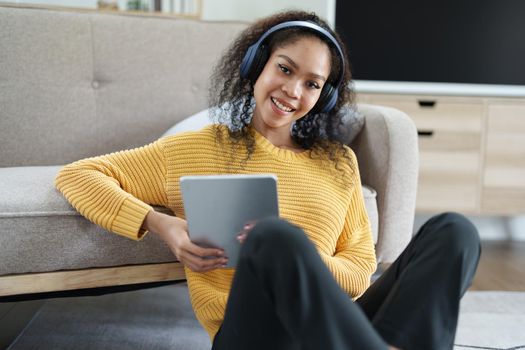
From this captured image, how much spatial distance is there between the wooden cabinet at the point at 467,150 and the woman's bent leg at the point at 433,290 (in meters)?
1.43

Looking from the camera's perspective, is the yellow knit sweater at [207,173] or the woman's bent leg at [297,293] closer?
the woman's bent leg at [297,293]

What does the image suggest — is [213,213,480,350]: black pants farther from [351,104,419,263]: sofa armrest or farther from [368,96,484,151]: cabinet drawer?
[368,96,484,151]: cabinet drawer

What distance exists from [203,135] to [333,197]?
0.87 ft

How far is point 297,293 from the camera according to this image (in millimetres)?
605

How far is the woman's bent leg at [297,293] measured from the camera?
1.95 ft

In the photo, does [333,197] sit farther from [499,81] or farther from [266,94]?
[499,81]

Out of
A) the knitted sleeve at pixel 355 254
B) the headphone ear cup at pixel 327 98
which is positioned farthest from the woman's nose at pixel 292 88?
the knitted sleeve at pixel 355 254

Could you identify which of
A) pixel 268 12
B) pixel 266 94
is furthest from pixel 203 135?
pixel 268 12

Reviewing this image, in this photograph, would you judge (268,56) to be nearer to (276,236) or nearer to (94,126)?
(276,236)

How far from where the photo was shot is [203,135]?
979 millimetres

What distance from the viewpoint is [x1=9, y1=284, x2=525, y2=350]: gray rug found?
1.21 m

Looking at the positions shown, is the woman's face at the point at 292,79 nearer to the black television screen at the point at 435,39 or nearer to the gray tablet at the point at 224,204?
the gray tablet at the point at 224,204

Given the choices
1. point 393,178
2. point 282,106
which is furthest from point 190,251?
point 393,178

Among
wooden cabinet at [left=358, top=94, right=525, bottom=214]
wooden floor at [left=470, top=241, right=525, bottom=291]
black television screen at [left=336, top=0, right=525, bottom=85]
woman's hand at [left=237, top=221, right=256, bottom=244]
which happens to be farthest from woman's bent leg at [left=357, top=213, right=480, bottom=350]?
black television screen at [left=336, top=0, right=525, bottom=85]
